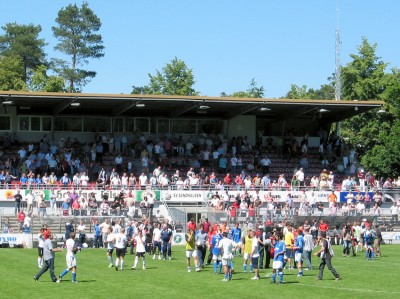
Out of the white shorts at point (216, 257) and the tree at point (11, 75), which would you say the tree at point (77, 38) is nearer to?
the tree at point (11, 75)

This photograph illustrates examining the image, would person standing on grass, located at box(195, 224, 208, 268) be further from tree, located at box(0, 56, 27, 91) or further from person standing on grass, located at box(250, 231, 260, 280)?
tree, located at box(0, 56, 27, 91)

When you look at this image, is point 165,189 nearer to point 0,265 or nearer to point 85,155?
point 85,155

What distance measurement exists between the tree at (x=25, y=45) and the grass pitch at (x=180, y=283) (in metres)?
76.9

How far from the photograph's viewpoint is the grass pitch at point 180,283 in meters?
24.5

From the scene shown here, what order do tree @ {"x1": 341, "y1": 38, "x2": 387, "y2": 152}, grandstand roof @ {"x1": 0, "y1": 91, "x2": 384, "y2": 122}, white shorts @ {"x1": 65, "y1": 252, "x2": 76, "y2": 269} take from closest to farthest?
white shorts @ {"x1": 65, "y1": 252, "x2": 76, "y2": 269}, grandstand roof @ {"x1": 0, "y1": 91, "x2": 384, "y2": 122}, tree @ {"x1": 341, "y1": 38, "x2": 387, "y2": 152}

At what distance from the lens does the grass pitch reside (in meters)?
24.5

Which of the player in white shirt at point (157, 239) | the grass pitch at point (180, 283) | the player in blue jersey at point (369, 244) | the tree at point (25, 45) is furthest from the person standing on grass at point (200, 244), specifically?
the tree at point (25, 45)

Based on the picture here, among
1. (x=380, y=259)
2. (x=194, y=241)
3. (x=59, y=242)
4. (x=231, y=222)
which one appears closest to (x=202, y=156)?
(x=231, y=222)

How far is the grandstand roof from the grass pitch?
17331mm

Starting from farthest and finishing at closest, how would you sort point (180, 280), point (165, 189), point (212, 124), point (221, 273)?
1. point (212, 124)
2. point (165, 189)
3. point (221, 273)
4. point (180, 280)

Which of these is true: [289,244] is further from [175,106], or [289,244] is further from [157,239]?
[175,106]

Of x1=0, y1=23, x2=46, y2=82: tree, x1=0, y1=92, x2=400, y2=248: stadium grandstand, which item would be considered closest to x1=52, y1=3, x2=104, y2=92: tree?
x1=0, y1=23, x2=46, y2=82: tree

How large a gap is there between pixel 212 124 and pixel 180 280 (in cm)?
3117

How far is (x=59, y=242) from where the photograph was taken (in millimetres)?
40188
